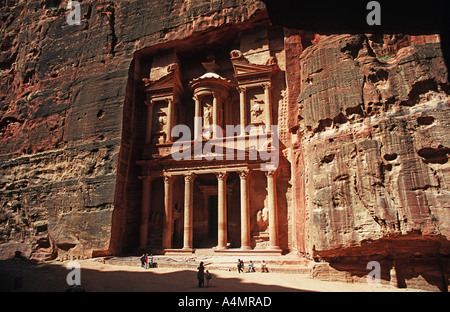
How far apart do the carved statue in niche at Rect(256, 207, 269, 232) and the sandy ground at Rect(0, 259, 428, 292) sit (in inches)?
181

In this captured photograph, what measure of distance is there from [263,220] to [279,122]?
612 cm

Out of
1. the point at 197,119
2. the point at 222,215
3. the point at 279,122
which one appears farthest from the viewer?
the point at 197,119

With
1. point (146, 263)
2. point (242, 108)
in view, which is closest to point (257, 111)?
point (242, 108)

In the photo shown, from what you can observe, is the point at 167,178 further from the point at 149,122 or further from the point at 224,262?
the point at 224,262

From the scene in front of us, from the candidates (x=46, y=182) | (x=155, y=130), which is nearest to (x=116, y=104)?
(x=155, y=130)

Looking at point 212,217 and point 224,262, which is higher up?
point 212,217

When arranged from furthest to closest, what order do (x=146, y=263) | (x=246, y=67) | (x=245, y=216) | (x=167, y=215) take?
(x=246, y=67), (x=167, y=215), (x=245, y=216), (x=146, y=263)

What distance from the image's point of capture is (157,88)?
22297mm

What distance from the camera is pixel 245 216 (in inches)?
718

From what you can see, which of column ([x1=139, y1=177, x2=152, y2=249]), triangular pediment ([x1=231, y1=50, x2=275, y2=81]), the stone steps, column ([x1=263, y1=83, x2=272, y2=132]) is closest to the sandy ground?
the stone steps

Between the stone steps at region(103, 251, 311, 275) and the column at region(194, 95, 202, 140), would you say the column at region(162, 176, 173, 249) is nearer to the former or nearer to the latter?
the stone steps at region(103, 251, 311, 275)

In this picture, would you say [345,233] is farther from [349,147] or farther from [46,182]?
[46,182]

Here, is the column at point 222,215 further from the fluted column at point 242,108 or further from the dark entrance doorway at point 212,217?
the fluted column at point 242,108

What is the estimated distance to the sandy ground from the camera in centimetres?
1064
